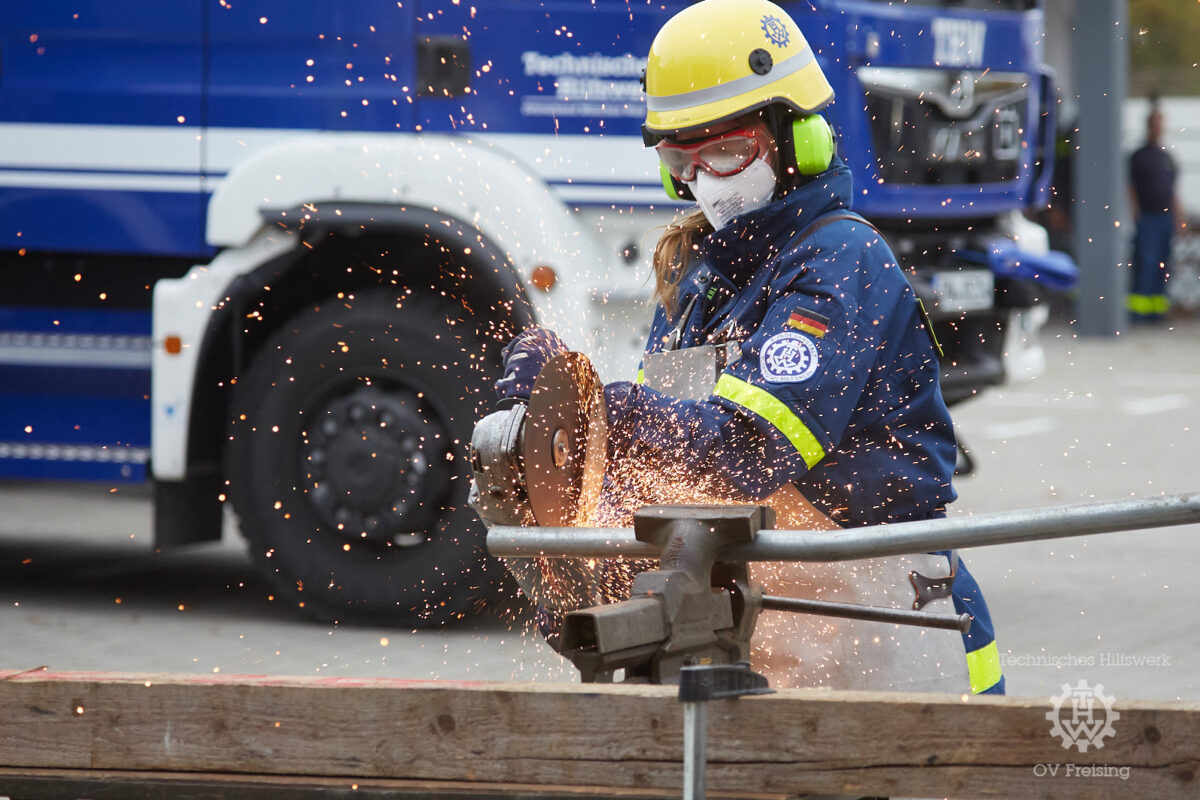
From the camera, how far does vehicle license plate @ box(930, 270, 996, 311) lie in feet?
21.8

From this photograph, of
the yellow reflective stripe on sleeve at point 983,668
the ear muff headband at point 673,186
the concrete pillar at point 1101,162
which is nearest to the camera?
the yellow reflective stripe on sleeve at point 983,668

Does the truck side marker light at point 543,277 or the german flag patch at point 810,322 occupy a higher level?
the german flag patch at point 810,322

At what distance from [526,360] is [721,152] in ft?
1.98

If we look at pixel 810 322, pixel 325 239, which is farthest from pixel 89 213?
pixel 810 322

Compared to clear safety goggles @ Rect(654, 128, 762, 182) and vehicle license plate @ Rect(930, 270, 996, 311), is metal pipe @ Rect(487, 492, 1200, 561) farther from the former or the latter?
vehicle license plate @ Rect(930, 270, 996, 311)

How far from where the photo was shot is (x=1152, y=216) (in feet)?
62.8

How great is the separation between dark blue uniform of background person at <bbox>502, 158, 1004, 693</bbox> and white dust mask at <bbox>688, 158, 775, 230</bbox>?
2.7 inches

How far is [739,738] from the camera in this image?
2.06 m

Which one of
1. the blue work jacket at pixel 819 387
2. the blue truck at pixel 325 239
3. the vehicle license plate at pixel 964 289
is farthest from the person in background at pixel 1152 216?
the blue work jacket at pixel 819 387

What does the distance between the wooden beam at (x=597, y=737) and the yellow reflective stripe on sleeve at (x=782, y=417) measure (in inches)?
19.7

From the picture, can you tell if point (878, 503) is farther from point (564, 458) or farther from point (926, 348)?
point (564, 458)

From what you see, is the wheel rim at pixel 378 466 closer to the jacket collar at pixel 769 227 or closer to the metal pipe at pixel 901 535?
the jacket collar at pixel 769 227

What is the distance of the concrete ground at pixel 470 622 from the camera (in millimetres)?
5656

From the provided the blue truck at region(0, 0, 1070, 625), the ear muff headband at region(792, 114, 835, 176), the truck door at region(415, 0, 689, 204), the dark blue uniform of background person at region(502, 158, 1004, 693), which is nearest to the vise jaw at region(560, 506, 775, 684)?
the dark blue uniform of background person at region(502, 158, 1004, 693)
